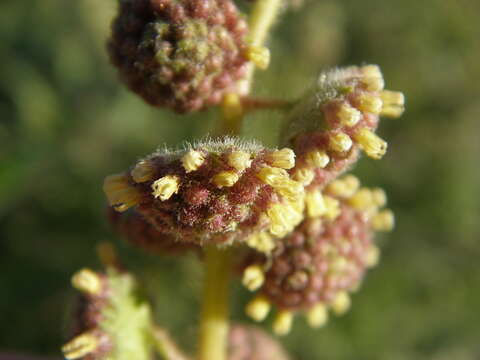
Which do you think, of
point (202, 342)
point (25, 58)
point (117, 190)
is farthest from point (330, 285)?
point (25, 58)

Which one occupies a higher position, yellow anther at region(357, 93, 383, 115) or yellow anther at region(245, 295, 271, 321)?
yellow anther at region(357, 93, 383, 115)

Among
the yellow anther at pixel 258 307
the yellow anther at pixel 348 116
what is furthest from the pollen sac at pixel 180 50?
the yellow anther at pixel 258 307

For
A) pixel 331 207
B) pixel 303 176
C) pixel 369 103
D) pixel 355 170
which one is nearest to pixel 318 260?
pixel 331 207

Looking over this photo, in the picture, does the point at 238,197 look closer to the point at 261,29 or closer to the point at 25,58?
the point at 261,29

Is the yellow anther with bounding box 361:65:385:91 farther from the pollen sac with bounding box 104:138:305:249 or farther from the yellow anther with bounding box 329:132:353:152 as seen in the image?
the pollen sac with bounding box 104:138:305:249

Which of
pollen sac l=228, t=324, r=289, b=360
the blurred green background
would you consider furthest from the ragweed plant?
the blurred green background

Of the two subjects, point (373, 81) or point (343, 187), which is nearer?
point (373, 81)

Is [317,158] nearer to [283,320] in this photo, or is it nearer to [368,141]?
[368,141]
